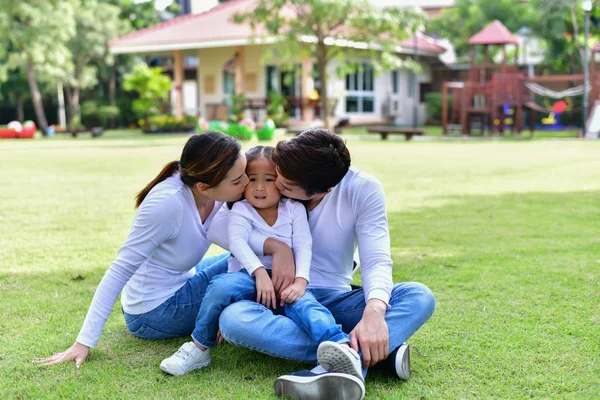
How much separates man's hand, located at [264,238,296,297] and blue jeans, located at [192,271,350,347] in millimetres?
79

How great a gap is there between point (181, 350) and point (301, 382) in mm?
560

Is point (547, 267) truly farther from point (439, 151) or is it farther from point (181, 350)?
point (439, 151)

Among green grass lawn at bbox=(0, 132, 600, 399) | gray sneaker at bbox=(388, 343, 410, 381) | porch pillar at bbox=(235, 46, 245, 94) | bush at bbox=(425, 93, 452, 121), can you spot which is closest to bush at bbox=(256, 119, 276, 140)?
porch pillar at bbox=(235, 46, 245, 94)

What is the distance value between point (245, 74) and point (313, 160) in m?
22.2

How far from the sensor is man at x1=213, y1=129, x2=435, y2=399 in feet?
8.42

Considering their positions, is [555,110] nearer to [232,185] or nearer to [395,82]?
[395,82]

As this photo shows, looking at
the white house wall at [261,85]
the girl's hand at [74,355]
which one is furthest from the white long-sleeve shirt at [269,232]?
the white house wall at [261,85]

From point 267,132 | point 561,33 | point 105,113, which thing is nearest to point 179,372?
point 267,132

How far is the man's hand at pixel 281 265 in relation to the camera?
2.80m

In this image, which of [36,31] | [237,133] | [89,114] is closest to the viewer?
[237,133]

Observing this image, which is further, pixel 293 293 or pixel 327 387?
pixel 293 293

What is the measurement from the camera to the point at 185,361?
271 cm

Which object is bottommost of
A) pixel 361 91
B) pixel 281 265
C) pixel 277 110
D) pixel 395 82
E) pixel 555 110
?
pixel 281 265

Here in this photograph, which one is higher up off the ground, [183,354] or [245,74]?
[245,74]
